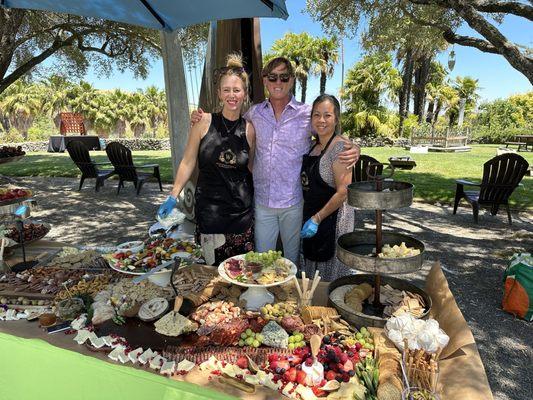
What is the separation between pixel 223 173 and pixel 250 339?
1186 millimetres

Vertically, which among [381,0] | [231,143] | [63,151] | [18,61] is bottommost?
[63,151]

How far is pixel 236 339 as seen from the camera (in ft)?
6.06

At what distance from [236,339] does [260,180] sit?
122 centimetres

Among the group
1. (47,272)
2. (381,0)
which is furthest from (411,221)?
(47,272)

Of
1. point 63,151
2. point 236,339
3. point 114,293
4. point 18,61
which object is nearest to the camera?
point 236,339

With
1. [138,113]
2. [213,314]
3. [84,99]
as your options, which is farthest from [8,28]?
[84,99]

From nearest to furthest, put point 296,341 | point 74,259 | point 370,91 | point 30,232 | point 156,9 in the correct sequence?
point 296,341, point 74,259, point 30,232, point 156,9, point 370,91

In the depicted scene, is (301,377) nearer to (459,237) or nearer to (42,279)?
(42,279)

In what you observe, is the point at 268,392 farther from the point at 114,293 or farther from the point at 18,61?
the point at 18,61

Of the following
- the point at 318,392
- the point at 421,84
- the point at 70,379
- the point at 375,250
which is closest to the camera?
the point at 70,379

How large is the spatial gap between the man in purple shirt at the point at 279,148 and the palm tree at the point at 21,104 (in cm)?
5167

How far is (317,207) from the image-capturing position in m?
2.67

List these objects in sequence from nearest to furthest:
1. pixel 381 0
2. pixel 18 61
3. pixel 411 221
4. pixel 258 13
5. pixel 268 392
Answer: pixel 268 392 < pixel 258 13 < pixel 411 221 < pixel 381 0 < pixel 18 61

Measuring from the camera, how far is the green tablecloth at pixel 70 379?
1052 millimetres
